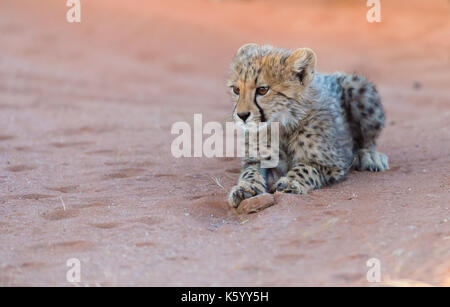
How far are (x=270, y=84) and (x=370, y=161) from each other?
1.52 meters

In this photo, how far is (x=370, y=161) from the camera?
618 cm

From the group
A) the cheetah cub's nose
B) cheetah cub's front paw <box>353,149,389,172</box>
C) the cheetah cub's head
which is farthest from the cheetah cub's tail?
the cheetah cub's nose

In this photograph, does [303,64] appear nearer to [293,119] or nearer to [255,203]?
[293,119]

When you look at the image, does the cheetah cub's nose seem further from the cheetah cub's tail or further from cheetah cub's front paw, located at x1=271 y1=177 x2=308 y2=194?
the cheetah cub's tail

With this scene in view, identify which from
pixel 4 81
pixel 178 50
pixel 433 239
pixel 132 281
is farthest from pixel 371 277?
pixel 178 50

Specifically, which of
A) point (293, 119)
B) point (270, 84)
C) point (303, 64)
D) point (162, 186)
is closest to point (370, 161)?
point (293, 119)

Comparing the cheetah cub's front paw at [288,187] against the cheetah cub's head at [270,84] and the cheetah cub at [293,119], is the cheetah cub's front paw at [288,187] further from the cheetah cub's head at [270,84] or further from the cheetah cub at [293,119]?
the cheetah cub's head at [270,84]

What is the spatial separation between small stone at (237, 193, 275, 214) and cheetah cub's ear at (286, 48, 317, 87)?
1.10 meters

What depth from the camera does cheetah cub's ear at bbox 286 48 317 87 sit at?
526cm

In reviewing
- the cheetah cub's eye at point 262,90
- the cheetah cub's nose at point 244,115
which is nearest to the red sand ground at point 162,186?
the cheetah cub's nose at point 244,115

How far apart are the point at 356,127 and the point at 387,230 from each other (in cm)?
252

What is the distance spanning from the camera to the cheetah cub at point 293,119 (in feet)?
16.9
